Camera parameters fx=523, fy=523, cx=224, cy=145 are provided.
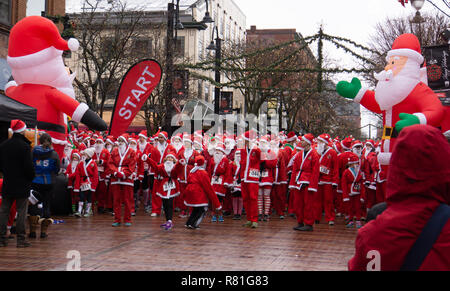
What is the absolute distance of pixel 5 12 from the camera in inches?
721

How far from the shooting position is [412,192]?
292 cm

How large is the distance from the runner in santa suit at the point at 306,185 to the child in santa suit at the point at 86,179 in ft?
17.6

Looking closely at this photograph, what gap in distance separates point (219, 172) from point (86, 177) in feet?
11.5

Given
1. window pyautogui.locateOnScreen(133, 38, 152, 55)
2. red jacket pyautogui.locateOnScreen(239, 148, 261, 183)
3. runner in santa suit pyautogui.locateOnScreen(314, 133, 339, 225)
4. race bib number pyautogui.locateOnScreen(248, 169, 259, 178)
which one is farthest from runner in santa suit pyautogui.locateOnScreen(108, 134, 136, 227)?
window pyautogui.locateOnScreen(133, 38, 152, 55)

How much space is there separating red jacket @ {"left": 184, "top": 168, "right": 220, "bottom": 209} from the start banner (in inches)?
98.5

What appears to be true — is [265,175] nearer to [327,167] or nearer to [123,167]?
[327,167]

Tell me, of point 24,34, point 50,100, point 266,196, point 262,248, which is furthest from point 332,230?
point 24,34

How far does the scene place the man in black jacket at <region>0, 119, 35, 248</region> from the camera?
880cm

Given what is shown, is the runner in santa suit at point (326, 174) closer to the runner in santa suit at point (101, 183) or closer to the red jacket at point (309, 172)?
the red jacket at point (309, 172)

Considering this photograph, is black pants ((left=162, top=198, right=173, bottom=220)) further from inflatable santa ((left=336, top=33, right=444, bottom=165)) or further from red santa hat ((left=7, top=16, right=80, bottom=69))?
inflatable santa ((left=336, top=33, right=444, bottom=165))

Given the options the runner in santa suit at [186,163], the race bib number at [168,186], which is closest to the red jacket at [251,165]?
the race bib number at [168,186]

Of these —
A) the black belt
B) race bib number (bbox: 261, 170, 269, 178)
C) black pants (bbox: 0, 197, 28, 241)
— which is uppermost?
the black belt

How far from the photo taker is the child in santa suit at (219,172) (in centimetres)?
1373

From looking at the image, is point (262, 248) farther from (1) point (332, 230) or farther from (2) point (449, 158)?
(2) point (449, 158)
